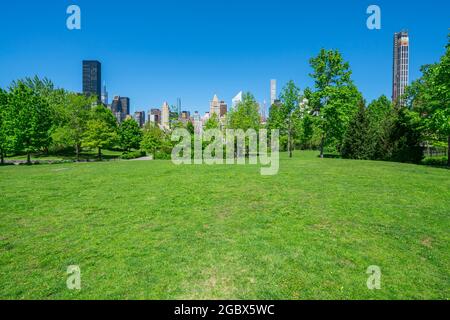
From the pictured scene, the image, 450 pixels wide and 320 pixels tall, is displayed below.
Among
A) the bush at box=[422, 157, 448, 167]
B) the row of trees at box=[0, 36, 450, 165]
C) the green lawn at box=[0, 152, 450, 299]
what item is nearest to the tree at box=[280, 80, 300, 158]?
Result: the row of trees at box=[0, 36, 450, 165]

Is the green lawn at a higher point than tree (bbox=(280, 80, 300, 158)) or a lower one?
lower

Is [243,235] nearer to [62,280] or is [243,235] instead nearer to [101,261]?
[101,261]

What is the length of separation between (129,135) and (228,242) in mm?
62394

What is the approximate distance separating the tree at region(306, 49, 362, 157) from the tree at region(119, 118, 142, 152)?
45.5 metres

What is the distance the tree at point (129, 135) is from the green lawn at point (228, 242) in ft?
171

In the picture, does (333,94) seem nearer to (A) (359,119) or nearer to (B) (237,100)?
(A) (359,119)

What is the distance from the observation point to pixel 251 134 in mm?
43000

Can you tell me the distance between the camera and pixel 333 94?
3434 centimetres

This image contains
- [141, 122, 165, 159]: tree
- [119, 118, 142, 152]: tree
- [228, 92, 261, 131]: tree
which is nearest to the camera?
[228, 92, 261, 131]: tree

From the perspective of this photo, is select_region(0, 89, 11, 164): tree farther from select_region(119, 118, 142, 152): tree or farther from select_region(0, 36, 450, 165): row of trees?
select_region(119, 118, 142, 152): tree

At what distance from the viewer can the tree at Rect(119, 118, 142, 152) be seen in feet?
207

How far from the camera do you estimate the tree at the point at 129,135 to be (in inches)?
2481

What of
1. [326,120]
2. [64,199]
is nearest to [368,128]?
[326,120]

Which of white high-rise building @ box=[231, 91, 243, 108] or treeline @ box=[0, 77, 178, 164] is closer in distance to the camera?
treeline @ box=[0, 77, 178, 164]
